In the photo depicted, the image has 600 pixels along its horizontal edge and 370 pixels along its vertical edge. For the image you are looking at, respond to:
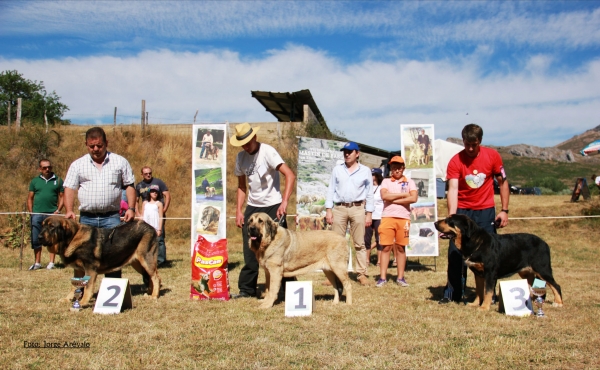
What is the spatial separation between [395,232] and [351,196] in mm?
932

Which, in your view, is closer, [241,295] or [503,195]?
[503,195]

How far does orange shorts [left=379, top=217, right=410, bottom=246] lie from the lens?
23.0ft

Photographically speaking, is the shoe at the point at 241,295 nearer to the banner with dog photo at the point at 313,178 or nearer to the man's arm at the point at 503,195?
the banner with dog photo at the point at 313,178

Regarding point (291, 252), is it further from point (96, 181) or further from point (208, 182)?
point (208, 182)

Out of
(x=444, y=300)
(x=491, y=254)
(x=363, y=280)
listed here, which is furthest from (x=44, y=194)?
A: (x=491, y=254)

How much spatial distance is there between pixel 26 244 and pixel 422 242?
1049 centimetres

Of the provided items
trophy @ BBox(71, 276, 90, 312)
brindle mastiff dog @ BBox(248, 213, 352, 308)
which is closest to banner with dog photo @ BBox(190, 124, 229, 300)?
brindle mastiff dog @ BBox(248, 213, 352, 308)

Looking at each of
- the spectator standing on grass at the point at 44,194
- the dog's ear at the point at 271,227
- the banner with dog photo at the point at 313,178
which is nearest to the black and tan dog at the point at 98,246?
the dog's ear at the point at 271,227

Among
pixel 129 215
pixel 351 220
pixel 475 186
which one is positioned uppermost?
pixel 475 186

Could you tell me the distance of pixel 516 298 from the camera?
5.05m

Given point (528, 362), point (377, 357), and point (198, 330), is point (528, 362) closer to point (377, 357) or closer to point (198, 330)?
point (377, 357)

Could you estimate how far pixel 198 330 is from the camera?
4.31 metres

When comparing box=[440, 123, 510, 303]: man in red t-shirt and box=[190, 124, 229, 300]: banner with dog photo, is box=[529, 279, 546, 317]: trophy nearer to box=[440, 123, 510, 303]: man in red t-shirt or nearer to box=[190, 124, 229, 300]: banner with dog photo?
box=[440, 123, 510, 303]: man in red t-shirt

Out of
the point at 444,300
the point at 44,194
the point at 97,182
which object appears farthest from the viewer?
the point at 44,194
